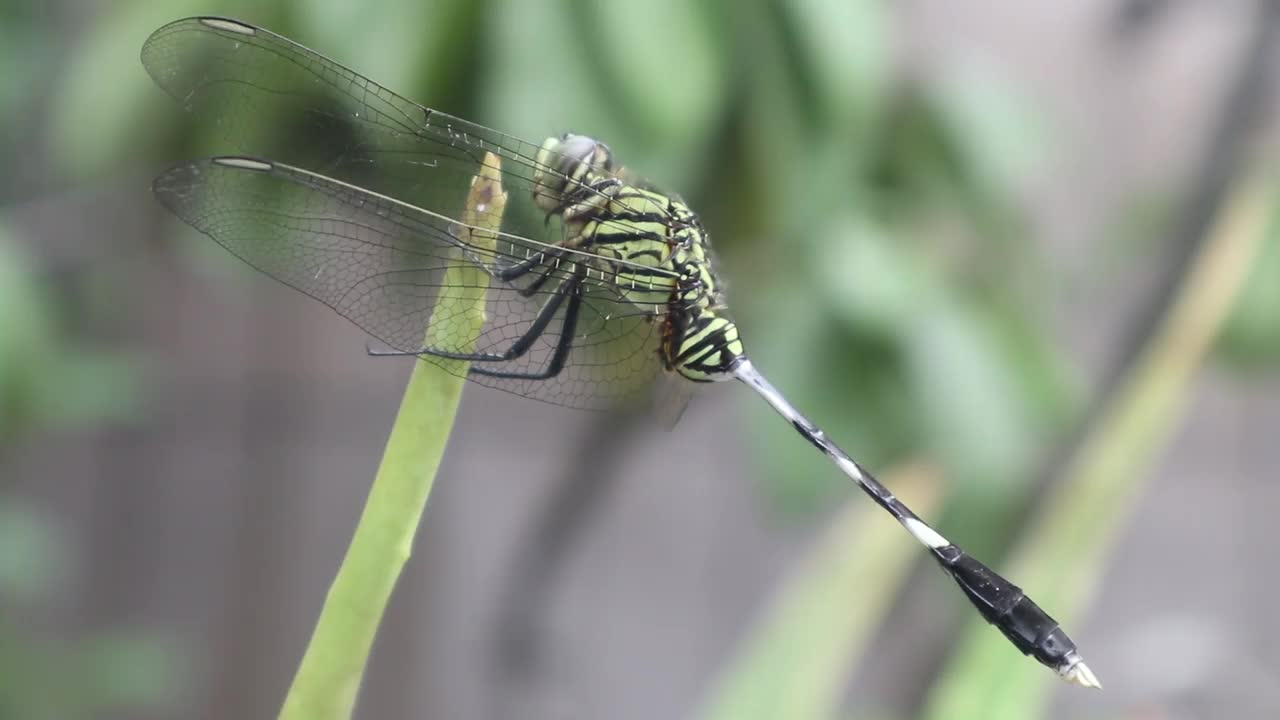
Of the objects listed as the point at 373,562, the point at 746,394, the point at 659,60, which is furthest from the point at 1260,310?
the point at 373,562

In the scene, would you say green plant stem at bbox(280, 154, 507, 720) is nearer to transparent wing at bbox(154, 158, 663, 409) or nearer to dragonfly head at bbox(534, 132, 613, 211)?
transparent wing at bbox(154, 158, 663, 409)

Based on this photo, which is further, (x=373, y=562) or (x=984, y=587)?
(x=984, y=587)

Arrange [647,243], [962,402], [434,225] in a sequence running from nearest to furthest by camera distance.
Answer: [434,225] → [647,243] → [962,402]

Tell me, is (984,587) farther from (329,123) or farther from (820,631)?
(329,123)

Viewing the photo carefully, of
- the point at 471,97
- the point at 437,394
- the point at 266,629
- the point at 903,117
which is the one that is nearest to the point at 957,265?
the point at 903,117

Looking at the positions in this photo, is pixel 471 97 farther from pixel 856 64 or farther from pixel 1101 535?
pixel 1101 535

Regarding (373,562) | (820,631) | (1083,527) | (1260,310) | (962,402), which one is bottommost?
(373,562)

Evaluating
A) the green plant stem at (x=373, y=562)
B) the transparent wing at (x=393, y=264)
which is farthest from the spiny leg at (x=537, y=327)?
the green plant stem at (x=373, y=562)
